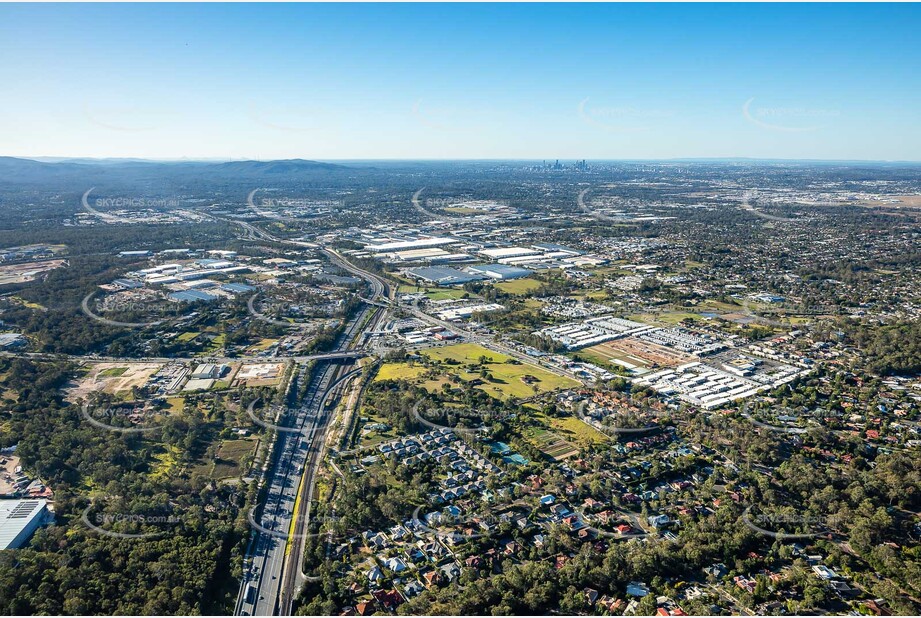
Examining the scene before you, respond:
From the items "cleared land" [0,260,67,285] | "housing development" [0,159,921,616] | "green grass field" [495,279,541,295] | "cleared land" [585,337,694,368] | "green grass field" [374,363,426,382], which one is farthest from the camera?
"cleared land" [0,260,67,285]

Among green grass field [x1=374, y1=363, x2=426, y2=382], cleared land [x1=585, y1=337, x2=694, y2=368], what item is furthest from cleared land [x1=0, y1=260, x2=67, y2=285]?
cleared land [x1=585, y1=337, x2=694, y2=368]

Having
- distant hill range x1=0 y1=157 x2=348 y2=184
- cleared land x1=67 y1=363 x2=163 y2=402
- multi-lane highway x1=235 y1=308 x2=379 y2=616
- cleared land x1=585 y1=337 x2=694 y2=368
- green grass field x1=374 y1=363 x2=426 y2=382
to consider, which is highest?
distant hill range x1=0 y1=157 x2=348 y2=184

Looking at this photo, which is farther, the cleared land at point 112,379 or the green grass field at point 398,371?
the green grass field at point 398,371

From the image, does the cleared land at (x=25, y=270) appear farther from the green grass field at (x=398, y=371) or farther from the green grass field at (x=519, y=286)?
the green grass field at (x=519, y=286)

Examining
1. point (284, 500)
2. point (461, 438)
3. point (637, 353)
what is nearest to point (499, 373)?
point (461, 438)

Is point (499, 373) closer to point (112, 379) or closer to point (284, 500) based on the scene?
point (284, 500)

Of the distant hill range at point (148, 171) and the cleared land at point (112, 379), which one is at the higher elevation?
the distant hill range at point (148, 171)

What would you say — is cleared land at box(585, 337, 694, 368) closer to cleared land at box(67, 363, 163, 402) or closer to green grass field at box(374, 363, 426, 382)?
green grass field at box(374, 363, 426, 382)

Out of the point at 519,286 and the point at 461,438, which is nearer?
the point at 461,438

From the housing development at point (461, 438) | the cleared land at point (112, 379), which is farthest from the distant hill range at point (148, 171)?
the cleared land at point (112, 379)

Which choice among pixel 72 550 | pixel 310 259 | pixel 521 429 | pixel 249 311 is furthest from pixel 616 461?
pixel 310 259

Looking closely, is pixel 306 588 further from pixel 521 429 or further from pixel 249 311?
pixel 249 311
